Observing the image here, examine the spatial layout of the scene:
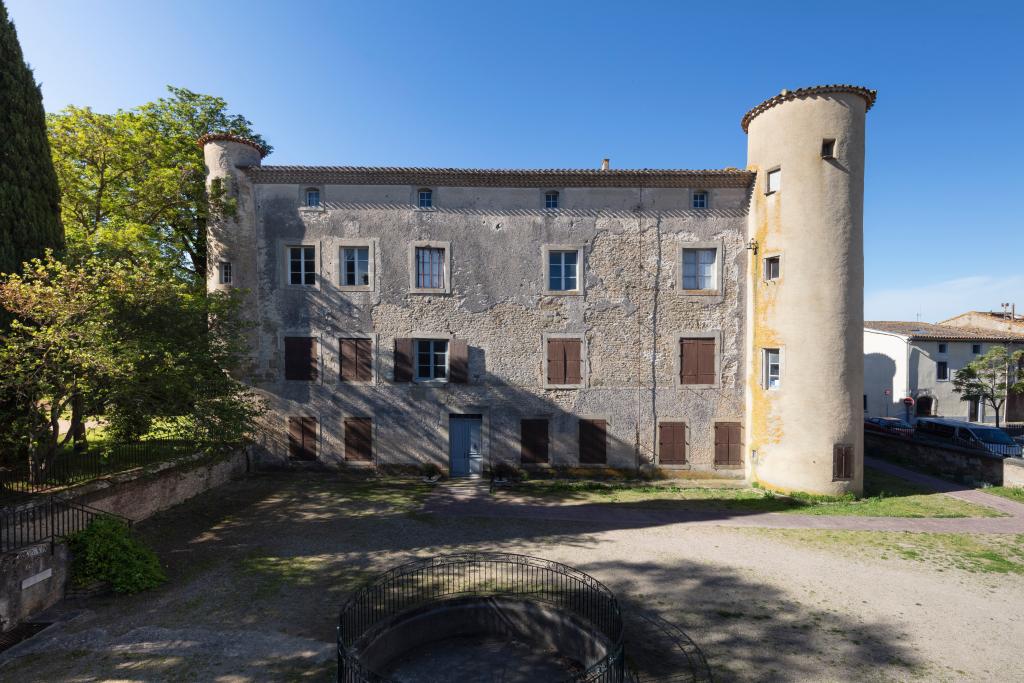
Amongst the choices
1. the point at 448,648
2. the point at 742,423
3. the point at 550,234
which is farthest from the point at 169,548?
the point at 742,423

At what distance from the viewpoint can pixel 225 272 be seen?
1698 cm

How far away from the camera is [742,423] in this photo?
1739cm

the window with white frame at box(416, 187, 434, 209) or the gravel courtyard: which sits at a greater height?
the window with white frame at box(416, 187, 434, 209)

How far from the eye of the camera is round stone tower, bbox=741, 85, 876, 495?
599 inches

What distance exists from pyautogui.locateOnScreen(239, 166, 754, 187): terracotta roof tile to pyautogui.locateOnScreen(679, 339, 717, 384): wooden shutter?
624cm

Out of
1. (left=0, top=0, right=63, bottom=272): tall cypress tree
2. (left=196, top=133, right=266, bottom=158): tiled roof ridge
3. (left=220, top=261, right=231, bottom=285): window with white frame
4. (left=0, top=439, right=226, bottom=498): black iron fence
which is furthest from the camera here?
(left=220, top=261, right=231, bottom=285): window with white frame

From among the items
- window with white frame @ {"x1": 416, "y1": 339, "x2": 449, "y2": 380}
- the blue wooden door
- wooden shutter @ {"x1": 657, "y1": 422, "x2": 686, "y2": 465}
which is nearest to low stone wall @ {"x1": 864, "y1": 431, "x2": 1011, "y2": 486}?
wooden shutter @ {"x1": 657, "y1": 422, "x2": 686, "y2": 465}

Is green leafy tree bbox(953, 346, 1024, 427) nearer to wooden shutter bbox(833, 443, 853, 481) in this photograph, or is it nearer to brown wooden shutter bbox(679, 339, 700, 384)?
wooden shutter bbox(833, 443, 853, 481)

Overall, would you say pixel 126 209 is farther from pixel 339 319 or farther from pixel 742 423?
pixel 742 423

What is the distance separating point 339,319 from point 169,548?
352 inches

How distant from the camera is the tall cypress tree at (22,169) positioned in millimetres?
11953

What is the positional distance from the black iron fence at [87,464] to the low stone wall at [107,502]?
0.58 meters

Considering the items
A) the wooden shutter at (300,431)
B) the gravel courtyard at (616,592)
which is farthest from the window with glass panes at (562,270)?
the wooden shutter at (300,431)

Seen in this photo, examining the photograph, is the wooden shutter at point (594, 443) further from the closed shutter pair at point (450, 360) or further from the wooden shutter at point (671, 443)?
the closed shutter pair at point (450, 360)
